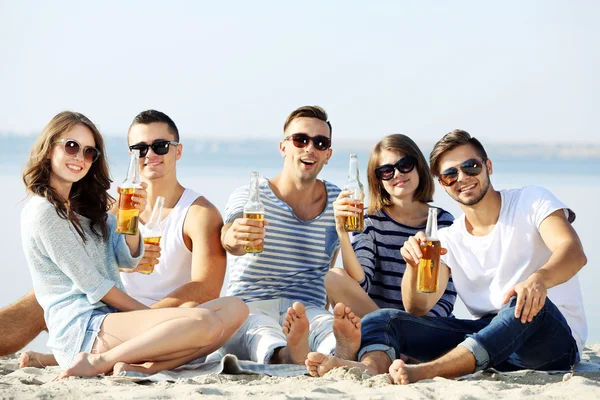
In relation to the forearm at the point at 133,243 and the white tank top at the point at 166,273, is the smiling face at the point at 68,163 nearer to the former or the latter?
the forearm at the point at 133,243

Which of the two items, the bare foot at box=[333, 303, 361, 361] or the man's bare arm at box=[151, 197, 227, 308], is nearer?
the bare foot at box=[333, 303, 361, 361]

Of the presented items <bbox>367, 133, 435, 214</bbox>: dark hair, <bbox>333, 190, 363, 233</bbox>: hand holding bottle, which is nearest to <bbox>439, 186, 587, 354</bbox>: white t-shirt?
<bbox>333, 190, 363, 233</bbox>: hand holding bottle

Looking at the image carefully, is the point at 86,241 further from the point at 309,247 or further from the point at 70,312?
the point at 309,247

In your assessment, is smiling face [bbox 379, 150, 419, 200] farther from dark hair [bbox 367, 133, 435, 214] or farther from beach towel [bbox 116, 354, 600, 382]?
beach towel [bbox 116, 354, 600, 382]

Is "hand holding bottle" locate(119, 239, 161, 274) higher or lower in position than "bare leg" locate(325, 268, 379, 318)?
higher

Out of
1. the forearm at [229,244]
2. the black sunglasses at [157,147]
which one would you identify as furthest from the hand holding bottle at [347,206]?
the black sunglasses at [157,147]

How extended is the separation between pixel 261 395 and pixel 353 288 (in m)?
1.85

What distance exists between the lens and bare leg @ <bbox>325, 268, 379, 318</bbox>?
20.2 ft

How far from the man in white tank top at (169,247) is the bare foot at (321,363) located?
1241 mm


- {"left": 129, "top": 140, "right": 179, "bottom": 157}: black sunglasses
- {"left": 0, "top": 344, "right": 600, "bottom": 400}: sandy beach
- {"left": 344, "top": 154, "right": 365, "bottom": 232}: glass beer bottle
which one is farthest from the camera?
{"left": 129, "top": 140, "right": 179, "bottom": 157}: black sunglasses

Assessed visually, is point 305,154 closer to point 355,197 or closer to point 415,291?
point 355,197

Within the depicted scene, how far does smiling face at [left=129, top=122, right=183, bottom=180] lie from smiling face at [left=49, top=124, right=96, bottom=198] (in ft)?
3.39

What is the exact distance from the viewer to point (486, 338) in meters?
5.02

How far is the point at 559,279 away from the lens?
5102mm
